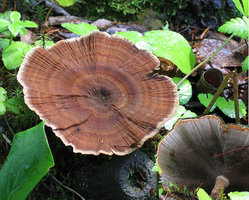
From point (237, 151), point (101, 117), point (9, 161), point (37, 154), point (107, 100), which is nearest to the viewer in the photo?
point (37, 154)

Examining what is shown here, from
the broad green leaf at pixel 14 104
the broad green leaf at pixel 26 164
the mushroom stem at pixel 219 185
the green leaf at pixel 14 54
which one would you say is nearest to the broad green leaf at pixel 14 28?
the green leaf at pixel 14 54

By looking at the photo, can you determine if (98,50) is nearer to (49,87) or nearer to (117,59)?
(117,59)

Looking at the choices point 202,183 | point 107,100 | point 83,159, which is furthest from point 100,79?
point 202,183

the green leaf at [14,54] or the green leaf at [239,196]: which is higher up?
the green leaf at [239,196]

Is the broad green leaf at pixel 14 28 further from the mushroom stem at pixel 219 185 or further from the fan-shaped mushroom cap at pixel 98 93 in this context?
the mushroom stem at pixel 219 185

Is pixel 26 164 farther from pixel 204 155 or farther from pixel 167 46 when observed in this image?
pixel 167 46

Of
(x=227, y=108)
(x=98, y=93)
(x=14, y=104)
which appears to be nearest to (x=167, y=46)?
(x=227, y=108)

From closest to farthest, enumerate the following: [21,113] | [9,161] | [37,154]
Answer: [37,154]
[9,161]
[21,113]
